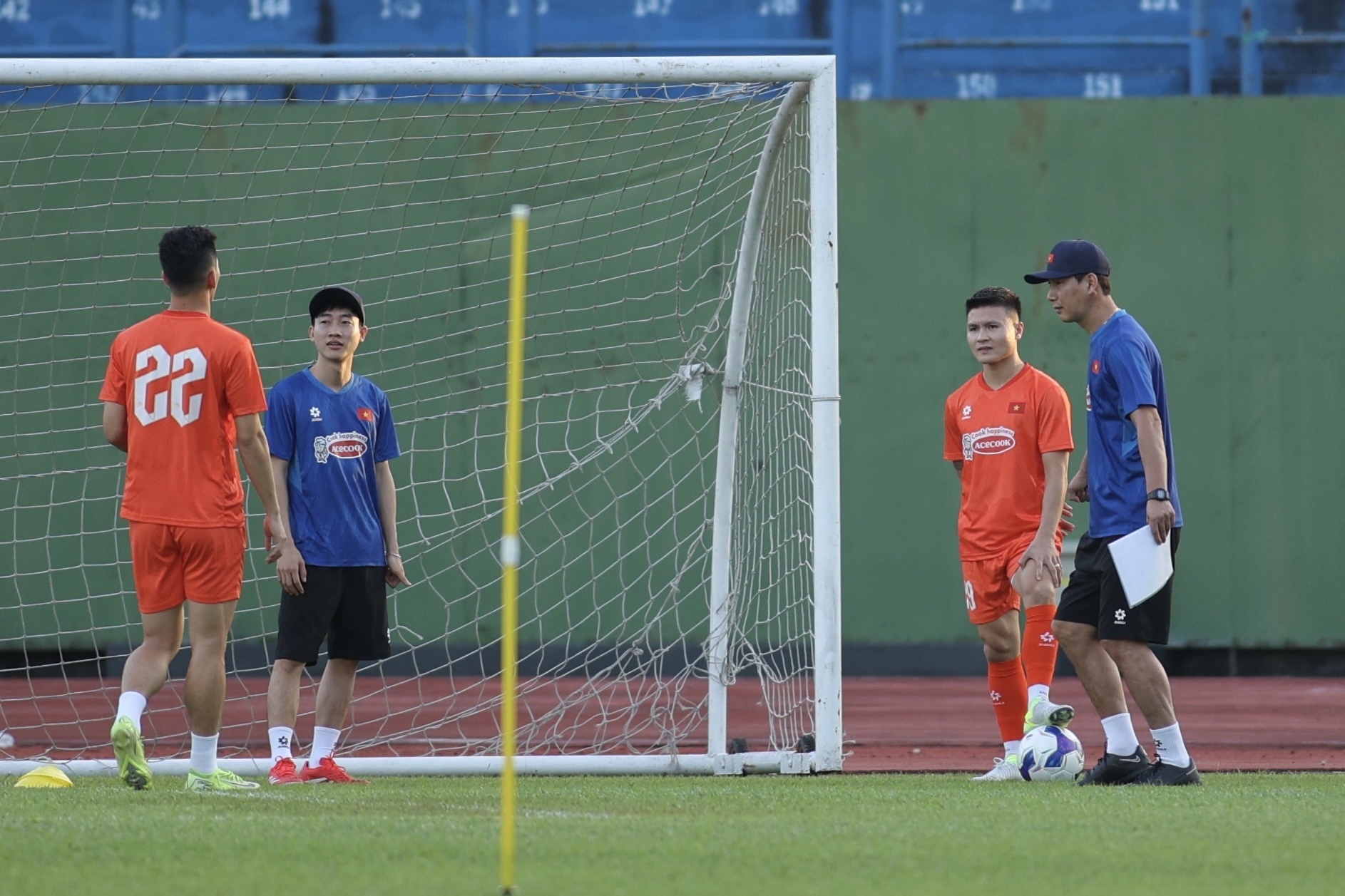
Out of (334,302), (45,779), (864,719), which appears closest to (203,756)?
(45,779)

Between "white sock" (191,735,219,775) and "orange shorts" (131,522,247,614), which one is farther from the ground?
"orange shorts" (131,522,247,614)

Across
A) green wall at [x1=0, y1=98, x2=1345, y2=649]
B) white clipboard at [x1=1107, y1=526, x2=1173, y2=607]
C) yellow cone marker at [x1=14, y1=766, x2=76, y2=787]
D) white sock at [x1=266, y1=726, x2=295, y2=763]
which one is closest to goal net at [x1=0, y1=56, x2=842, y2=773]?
green wall at [x1=0, y1=98, x2=1345, y2=649]

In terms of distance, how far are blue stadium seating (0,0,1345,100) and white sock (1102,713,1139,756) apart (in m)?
7.08

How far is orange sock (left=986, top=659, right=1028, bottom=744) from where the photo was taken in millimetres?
5426

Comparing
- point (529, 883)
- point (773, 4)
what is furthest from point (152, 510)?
point (773, 4)

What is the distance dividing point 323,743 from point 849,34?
8063 mm

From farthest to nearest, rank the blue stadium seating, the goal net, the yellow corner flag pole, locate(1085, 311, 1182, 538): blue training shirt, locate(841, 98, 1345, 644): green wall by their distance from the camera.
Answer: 1. the blue stadium seating
2. locate(841, 98, 1345, 644): green wall
3. the goal net
4. locate(1085, 311, 1182, 538): blue training shirt
5. the yellow corner flag pole

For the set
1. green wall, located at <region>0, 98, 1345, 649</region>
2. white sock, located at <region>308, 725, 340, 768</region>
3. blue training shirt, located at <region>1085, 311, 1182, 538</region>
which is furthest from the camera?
green wall, located at <region>0, 98, 1345, 649</region>

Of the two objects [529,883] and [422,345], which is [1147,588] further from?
[422,345]

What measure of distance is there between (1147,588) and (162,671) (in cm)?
319

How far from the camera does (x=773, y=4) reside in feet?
38.2

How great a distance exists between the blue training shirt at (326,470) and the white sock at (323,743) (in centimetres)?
58

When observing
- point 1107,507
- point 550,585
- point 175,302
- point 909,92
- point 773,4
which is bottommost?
point 550,585

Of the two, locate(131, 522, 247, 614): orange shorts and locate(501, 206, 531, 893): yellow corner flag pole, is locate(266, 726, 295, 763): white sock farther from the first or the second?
locate(501, 206, 531, 893): yellow corner flag pole
